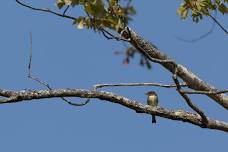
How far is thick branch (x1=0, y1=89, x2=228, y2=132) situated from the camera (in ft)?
23.8

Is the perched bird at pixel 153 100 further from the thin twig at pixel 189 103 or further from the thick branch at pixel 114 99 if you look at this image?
the thin twig at pixel 189 103

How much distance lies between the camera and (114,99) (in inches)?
289

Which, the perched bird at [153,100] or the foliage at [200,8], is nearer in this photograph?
the foliage at [200,8]

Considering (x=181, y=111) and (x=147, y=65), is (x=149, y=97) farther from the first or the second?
(x=147, y=65)

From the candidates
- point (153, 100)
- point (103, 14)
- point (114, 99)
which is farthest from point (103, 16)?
point (153, 100)

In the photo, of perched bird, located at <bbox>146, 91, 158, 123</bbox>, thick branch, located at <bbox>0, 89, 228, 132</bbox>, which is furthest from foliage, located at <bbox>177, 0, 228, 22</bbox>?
perched bird, located at <bbox>146, 91, 158, 123</bbox>

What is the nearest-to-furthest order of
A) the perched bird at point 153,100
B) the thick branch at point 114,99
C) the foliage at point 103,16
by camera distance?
the foliage at point 103,16 → the thick branch at point 114,99 → the perched bird at point 153,100

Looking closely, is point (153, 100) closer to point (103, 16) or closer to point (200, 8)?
point (200, 8)

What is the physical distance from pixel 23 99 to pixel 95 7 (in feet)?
6.50

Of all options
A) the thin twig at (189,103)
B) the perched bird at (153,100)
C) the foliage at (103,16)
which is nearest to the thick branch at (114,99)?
the thin twig at (189,103)

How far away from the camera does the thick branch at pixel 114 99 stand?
727cm

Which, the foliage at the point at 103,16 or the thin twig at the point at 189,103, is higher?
the foliage at the point at 103,16

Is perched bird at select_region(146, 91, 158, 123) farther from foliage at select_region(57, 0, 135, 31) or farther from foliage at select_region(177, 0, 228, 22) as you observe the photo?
foliage at select_region(57, 0, 135, 31)

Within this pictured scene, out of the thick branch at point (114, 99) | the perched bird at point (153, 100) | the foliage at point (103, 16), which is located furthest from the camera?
the perched bird at point (153, 100)
